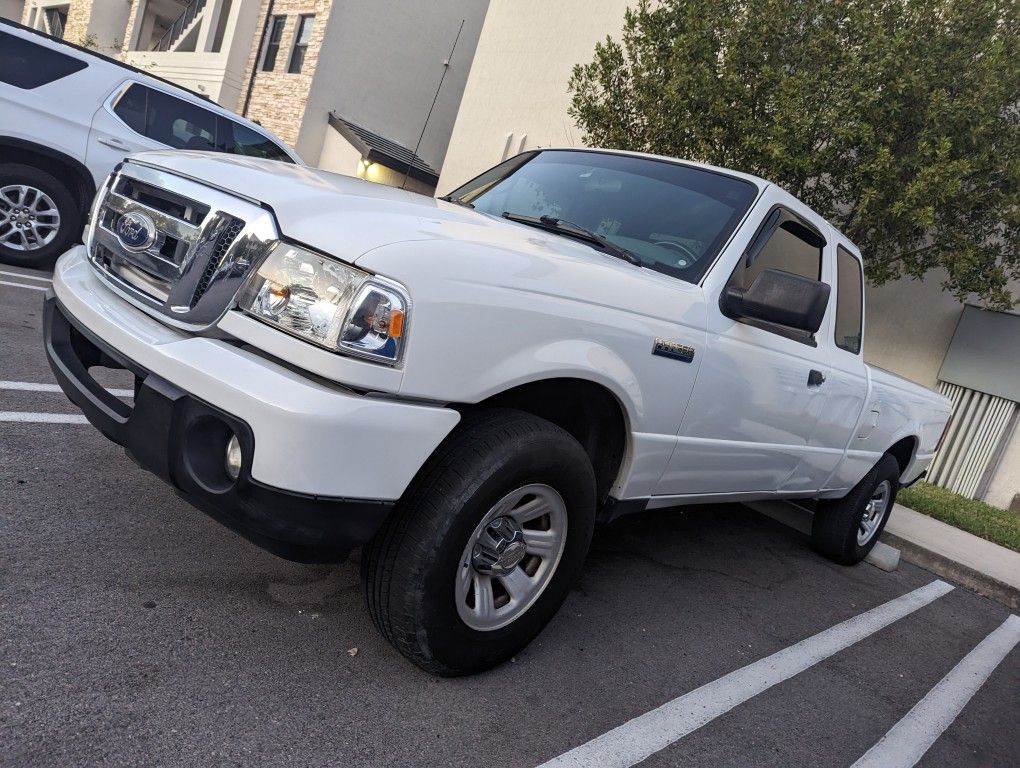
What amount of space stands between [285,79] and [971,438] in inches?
685

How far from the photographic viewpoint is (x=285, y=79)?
20.3 metres

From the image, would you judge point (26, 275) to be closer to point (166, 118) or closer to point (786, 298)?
point (166, 118)

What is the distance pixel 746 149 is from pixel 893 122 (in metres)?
1.51

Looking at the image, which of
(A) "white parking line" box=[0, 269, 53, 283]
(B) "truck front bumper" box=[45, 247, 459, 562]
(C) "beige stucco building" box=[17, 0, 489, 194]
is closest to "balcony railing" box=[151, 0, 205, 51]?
(C) "beige stucco building" box=[17, 0, 489, 194]

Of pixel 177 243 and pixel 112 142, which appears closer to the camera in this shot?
pixel 177 243

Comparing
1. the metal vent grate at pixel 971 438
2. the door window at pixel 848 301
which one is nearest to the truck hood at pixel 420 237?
the door window at pixel 848 301

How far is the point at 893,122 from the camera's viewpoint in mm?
8539

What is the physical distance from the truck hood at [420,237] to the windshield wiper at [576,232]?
11cm

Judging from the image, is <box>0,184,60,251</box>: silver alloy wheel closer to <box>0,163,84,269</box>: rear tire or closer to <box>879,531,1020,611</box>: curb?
<box>0,163,84,269</box>: rear tire

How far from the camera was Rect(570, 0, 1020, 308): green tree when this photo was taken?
812 centimetres

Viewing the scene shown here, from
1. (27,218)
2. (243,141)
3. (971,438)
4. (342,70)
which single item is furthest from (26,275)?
(342,70)

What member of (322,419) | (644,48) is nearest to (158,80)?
(644,48)

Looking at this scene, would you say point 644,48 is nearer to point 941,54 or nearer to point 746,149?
point 746,149

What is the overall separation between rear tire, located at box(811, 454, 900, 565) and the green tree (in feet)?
12.8
